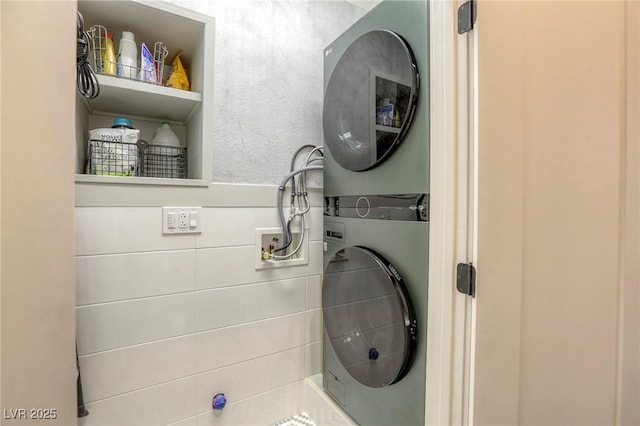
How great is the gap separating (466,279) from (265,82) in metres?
1.31

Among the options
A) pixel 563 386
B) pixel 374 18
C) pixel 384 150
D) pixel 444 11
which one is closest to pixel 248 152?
pixel 384 150

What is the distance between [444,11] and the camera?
89 centimetres

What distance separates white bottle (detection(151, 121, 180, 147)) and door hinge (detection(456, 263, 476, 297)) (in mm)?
1323

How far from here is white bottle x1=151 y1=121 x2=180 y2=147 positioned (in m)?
1.29

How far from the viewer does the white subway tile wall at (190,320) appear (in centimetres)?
110

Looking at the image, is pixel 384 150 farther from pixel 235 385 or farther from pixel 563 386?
pixel 235 385

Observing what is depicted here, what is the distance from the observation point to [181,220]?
4.03 feet

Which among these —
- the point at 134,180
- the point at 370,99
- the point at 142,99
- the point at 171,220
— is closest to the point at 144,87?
the point at 142,99

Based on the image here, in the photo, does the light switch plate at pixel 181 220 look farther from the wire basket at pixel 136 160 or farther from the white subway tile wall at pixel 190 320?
the wire basket at pixel 136 160

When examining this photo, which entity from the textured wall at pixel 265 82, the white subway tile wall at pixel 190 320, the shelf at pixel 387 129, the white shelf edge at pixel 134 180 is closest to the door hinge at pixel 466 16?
the shelf at pixel 387 129

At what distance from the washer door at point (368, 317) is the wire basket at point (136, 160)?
0.87m

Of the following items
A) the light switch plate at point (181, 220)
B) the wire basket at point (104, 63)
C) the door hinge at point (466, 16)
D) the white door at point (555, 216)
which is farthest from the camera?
the light switch plate at point (181, 220)

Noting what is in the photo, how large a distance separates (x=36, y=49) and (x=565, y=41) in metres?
1.24

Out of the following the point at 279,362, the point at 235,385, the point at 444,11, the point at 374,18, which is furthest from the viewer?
the point at 279,362
